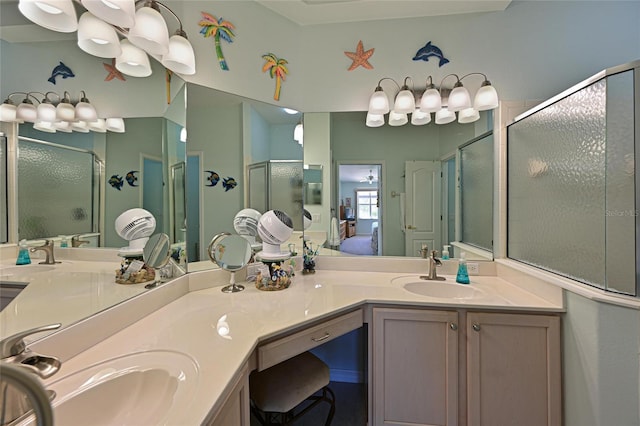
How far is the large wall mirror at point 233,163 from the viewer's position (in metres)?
1.50

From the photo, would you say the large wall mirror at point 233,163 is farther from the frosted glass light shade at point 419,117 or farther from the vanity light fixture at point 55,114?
the frosted glass light shade at point 419,117

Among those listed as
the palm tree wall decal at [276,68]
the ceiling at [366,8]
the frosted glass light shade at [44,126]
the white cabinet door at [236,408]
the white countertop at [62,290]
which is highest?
the ceiling at [366,8]

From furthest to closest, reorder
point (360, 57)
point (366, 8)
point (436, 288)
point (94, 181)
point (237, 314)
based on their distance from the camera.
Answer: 1. point (360, 57)
2. point (366, 8)
3. point (436, 288)
4. point (237, 314)
5. point (94, 181)

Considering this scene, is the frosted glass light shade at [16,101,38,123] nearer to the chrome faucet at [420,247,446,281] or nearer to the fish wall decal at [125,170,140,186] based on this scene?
the fish wall decal at [125,170,140,186]

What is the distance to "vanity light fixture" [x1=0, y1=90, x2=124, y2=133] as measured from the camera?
0.69 metres

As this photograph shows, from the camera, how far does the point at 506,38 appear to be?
1741 mm

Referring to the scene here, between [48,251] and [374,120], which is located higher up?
Answer: [374,120]

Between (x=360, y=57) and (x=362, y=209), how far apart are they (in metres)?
1.10

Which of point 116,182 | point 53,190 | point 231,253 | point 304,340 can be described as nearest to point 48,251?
point 53,190

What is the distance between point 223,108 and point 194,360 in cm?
Answer: 137

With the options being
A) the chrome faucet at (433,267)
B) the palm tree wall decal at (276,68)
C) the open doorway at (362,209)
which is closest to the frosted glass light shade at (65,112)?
the palm tree wall decal at (276,68)

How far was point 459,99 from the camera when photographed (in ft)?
5.52

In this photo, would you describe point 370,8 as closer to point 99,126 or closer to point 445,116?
point 445,116

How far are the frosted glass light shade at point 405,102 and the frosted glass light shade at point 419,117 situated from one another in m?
0.07
